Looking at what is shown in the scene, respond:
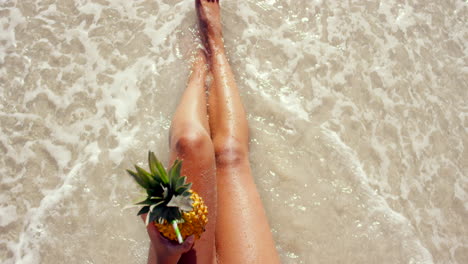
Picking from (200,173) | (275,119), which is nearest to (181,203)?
(200,173)

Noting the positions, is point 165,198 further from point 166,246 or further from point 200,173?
point 200,173

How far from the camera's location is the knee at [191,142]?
2.76 m

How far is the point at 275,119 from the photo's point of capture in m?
3.82

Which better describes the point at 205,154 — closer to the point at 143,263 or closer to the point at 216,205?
the point at 216,205

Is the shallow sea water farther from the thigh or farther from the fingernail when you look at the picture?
the fingernail

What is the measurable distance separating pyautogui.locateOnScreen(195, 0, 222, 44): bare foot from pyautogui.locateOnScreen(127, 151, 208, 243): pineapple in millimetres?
2011

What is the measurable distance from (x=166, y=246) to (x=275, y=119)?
1869 millimetres

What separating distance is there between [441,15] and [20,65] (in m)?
4.31

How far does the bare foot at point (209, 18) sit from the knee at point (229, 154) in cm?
116

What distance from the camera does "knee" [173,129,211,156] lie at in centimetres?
276

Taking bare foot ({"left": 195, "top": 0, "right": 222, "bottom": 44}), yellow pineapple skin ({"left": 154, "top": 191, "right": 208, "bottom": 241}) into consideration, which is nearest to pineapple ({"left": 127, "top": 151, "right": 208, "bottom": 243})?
yellow pineapple skin ({"left": 154, "top": 191, "right": 208, "bottom": 241})

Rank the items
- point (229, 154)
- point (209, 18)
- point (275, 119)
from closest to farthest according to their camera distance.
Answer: point (229, 154), point (275, 119), point (209, 18)

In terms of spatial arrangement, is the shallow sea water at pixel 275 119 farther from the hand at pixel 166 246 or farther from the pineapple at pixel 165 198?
the pineapple at pixel 165 198

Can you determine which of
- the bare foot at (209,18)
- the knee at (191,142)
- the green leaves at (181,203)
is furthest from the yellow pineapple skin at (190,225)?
the bare foot at (209,18)
